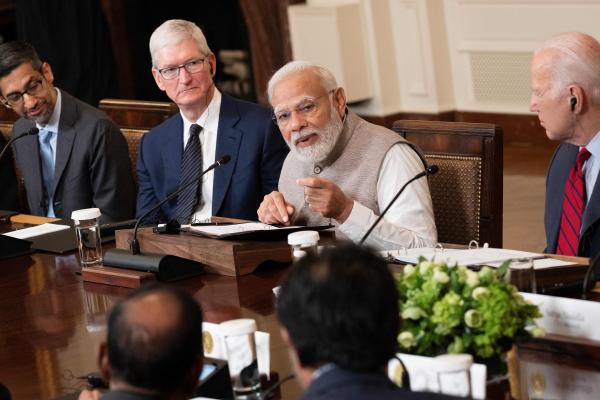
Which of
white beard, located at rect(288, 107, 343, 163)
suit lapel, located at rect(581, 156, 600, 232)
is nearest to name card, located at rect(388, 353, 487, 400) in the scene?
suit lapel, located at rect(581, 156, 600, 232)

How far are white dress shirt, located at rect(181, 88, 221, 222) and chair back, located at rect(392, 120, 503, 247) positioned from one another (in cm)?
90

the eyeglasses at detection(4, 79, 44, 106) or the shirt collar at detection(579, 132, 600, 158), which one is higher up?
the eyeglasses at detection(4, 79, 44, 106)

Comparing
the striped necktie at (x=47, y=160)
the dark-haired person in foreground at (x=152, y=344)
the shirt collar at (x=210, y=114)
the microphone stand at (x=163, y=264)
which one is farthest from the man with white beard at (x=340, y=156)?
the dark-haired person in foreground at (x=152, y=344)

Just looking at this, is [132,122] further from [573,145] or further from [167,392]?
[167,392]

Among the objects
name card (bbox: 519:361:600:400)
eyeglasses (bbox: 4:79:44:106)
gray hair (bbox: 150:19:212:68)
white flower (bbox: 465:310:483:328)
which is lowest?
name card (bbox: 519:361:600:400)

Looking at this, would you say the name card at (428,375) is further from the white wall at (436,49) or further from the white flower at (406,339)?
the white wall at (436,49)

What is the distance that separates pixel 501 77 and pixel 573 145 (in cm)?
504

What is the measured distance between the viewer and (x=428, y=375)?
2111mm

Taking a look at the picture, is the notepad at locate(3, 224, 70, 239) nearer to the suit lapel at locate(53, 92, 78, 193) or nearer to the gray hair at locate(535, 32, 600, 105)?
the suit lapel at locate(53, 92, 78, 193)

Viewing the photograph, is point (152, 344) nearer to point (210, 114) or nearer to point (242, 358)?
point (242, 358)

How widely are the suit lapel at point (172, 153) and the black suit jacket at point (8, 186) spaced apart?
1.10 meters

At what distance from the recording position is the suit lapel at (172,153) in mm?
4461

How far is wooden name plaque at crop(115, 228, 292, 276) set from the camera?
132 inches

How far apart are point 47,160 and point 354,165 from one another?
176cm
